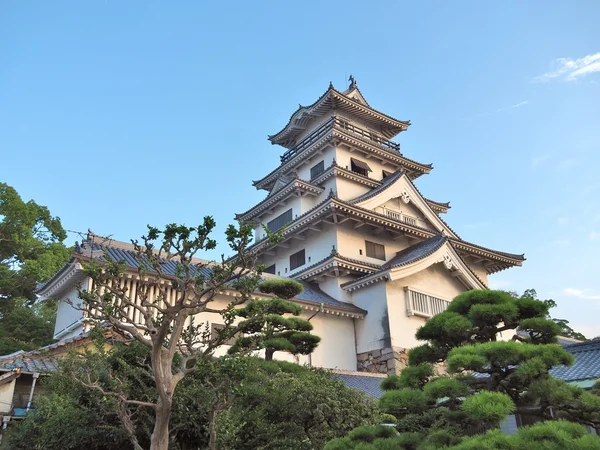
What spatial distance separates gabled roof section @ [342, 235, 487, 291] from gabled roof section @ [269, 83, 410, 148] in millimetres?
9553

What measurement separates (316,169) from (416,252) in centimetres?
798

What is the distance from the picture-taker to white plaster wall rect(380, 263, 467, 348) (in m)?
18.8

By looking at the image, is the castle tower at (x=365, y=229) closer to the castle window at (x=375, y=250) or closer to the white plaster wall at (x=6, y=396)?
the castle window at (x=375, y=250)

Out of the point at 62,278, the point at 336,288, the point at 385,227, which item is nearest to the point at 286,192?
the point at 385,227

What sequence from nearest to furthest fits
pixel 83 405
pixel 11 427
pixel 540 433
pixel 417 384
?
pixel 540 433
pixel 417 384
pixel 83 405
pixel 11 427

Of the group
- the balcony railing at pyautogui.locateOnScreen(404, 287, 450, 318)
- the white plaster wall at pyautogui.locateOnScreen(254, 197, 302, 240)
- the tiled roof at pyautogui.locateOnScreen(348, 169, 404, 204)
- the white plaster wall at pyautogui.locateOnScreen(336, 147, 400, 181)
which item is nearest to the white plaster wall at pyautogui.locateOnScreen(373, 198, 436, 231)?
the tiled roof at pyautogui.locateOnScreen(348, 169, 404, 204)

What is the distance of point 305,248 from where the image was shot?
23.3 m

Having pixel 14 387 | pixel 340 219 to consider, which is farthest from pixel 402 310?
pixel 14 387

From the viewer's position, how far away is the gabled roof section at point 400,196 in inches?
912

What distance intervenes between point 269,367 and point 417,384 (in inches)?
200

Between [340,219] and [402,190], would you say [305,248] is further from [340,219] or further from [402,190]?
[402,190]

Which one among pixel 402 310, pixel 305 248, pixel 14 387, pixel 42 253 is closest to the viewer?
pixel 14 387

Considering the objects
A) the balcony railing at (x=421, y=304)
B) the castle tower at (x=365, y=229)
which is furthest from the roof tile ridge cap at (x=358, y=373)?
the balcony railing at (x=421, y=304)

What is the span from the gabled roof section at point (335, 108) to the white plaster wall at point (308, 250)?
337 inches
